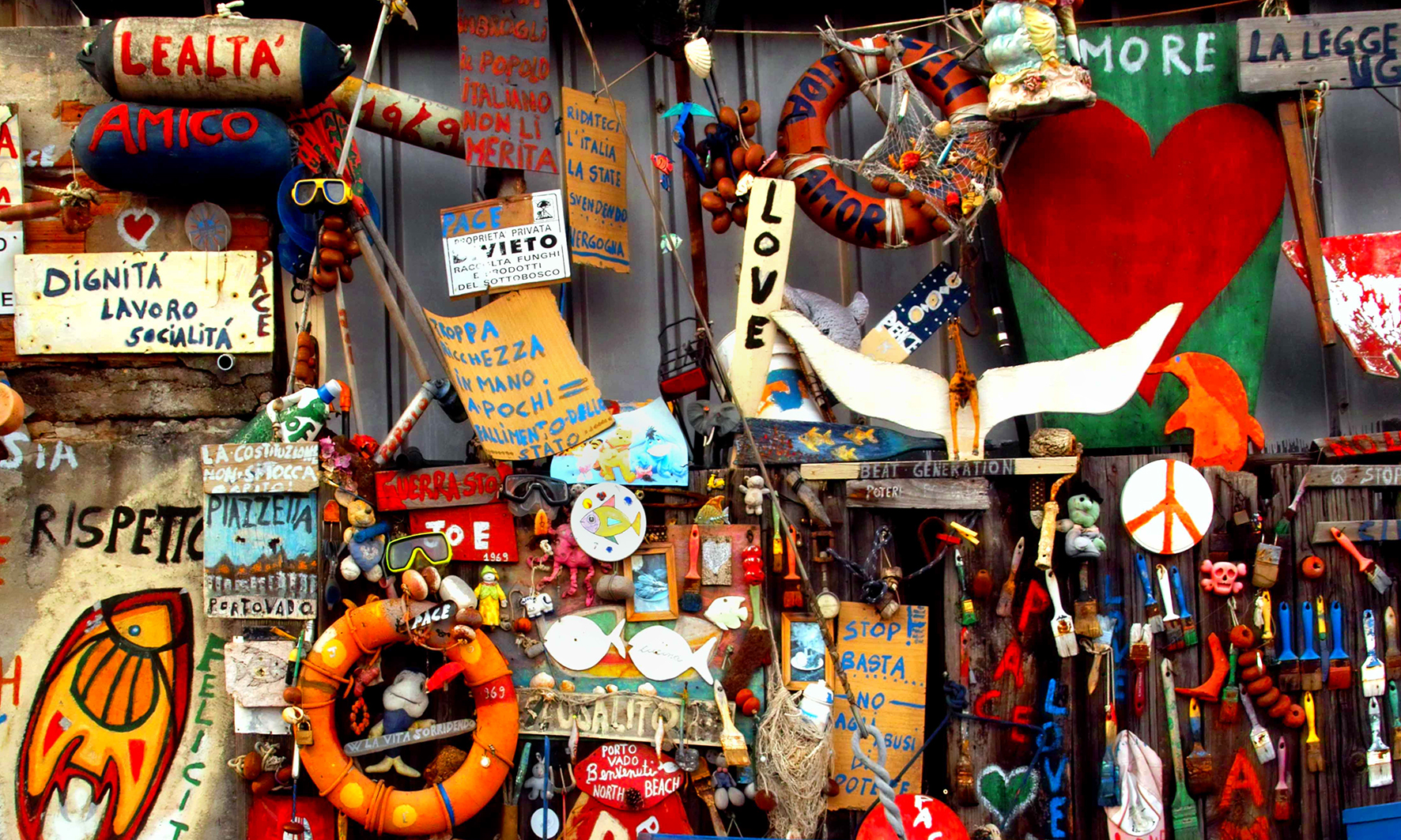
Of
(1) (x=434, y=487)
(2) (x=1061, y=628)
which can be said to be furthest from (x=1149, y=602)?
(1) (x=434, y=487)

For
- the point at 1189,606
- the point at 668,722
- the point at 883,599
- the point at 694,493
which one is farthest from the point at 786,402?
the point at 1189,606

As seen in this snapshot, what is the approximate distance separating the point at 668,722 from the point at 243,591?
1.88 meters

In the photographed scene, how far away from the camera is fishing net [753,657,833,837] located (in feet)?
17.4

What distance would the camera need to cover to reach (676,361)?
6293mm

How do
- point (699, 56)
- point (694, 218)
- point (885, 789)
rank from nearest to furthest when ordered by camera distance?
point (885, 789) < point (699, 56) < point (694, 218)

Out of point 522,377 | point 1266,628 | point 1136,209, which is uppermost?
point 1136,209

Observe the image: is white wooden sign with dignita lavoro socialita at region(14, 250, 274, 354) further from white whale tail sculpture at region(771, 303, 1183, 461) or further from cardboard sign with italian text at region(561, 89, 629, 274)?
white whale tail sculpture at region(771, 303, 1183, 461)

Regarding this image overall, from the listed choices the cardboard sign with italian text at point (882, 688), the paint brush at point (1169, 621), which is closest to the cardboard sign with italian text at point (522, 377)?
the cardboard sign with italian text at point (882, 688)

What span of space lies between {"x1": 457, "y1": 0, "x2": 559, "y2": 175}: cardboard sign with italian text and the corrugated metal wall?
→ 14.2 inches

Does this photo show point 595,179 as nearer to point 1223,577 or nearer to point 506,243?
point 506,243

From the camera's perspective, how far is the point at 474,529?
551cm

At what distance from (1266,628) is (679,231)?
3.43m

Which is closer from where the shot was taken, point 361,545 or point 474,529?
point 361,545

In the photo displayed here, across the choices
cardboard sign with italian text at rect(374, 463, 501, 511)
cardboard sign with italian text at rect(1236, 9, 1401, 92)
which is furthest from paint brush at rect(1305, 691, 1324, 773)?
cardboard sign with italian text at rect(374, 463, 501, 511)
